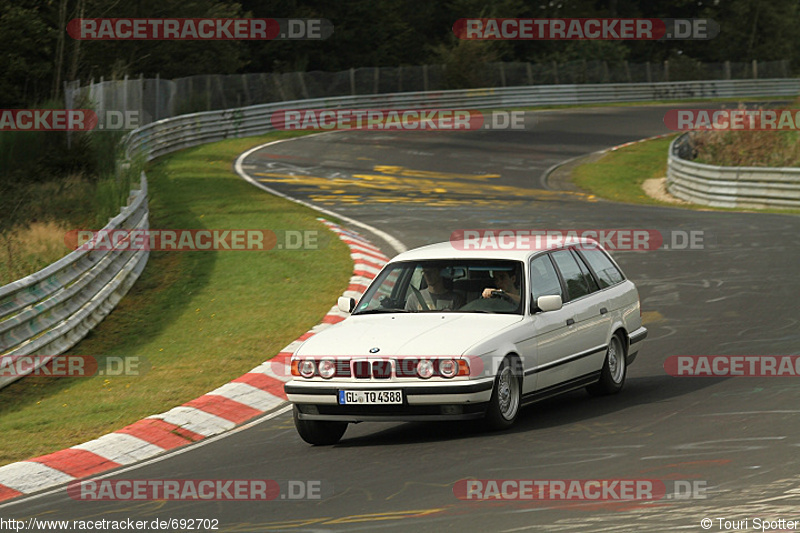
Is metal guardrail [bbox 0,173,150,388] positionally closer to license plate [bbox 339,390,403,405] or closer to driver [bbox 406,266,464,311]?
driver [bbox 406,266,464,311]

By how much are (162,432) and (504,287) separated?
3.25 meters


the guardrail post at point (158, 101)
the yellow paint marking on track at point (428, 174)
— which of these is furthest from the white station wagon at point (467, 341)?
the guardrail post at point (158, 101)

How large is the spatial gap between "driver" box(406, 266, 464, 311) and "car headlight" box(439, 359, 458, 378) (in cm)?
119

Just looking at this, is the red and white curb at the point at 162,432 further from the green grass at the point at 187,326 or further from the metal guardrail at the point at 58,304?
the metal guardrail at the point at 58,304

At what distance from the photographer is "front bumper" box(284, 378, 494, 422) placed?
8844 millimetres

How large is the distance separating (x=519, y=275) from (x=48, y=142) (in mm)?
18100

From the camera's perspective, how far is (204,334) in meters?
14.9

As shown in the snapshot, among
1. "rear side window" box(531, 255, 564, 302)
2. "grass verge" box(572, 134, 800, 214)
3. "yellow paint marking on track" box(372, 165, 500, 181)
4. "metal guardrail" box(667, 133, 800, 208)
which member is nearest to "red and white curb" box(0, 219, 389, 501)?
"rear side window" box(531, 255, 564, 302)

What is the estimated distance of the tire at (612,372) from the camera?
35.5 ft

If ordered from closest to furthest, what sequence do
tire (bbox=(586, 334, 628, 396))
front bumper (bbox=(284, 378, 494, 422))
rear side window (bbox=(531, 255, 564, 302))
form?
front bumper (bbox=(284, 378, 494, 422)) < rear side window (bbox=(531, 255, 564, 302)) < tire (bbox=(586, 334, 628, 396))

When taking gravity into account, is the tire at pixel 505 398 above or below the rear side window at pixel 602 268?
below

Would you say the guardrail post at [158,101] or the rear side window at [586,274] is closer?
the rear side window at [586,274]

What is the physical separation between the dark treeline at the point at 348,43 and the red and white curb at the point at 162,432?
20003 millimetres

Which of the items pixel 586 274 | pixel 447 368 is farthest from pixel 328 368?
pixel 586 274
